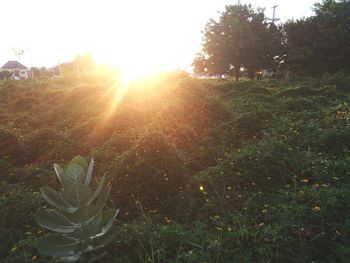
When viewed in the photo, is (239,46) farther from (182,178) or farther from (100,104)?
(182,178)

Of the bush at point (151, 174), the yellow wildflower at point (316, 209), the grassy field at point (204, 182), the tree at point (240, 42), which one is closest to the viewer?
the grassy field at point (204, 182)

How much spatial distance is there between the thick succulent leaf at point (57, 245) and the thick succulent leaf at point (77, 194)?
0.26m

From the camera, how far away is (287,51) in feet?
71.8

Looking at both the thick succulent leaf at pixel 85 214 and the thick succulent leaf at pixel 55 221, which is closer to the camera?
the thick succulent leaf at pixel 85 214

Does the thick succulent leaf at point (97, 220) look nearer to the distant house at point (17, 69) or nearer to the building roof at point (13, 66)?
the distant house at point (17, 69)

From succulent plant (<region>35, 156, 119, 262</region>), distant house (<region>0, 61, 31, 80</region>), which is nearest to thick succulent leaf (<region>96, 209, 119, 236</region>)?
succulent plant (<region>35, 156, 119, 262</region>)

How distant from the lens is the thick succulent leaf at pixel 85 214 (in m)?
2.36

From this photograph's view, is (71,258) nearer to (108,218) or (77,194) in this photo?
(108,218)

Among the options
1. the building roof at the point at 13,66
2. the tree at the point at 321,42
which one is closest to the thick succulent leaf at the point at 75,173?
the tree at the point at 321,42

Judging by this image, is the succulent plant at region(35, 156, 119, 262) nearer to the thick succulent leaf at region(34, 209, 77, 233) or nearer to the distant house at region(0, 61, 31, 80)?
the thick succulent leaf at region(34, 209, 77, 233)

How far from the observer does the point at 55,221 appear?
2.48 metres

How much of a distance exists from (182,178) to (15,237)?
79.9 inches

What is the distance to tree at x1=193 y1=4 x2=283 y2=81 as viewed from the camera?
21797 mm

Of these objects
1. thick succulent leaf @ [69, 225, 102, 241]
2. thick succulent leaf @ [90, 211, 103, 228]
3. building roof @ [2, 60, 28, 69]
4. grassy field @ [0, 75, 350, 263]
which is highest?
building roof @ [2, 60, 28, 69]
